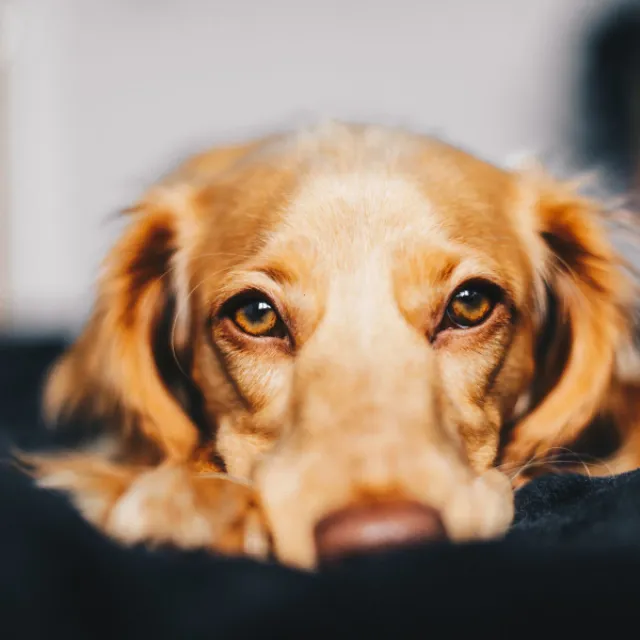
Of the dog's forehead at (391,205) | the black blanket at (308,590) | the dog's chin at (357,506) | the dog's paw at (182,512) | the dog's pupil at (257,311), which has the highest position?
the dog's forehead at (391,205)

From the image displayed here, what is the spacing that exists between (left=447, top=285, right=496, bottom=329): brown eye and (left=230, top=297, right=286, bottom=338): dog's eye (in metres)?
0.27

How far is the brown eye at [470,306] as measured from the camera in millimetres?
1156

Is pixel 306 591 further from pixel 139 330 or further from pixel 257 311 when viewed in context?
pixel 139 330

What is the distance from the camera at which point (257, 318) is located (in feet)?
3.86

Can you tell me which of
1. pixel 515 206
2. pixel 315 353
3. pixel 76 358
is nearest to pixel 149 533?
pixel 315 353

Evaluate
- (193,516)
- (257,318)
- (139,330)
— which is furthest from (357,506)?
(139,330)

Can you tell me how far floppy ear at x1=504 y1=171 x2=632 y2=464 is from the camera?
1.30m

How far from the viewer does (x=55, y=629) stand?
0.51 metres

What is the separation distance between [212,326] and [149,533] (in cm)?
46

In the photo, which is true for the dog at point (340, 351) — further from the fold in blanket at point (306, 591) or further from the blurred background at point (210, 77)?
the blurred background at point (210, 77)

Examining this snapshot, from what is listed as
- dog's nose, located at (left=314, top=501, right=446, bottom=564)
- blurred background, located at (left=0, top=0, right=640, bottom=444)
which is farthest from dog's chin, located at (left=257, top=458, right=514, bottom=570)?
blurred background, located at (left=0, top=0, right=640, bottom=444)

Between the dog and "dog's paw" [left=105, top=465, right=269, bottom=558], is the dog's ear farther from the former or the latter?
"dog's paw" [left=105, top=465, right=269, bottom=558]

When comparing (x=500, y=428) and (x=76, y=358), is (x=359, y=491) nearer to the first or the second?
(x=500, y=428)

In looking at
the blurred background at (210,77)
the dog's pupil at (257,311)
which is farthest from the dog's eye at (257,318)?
the blurred background at (210,77)
